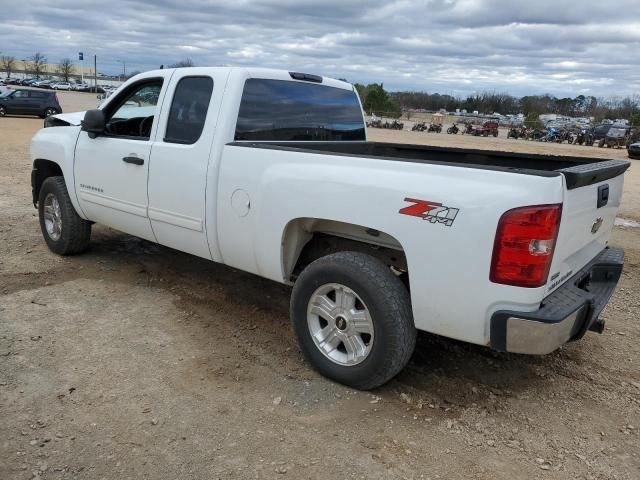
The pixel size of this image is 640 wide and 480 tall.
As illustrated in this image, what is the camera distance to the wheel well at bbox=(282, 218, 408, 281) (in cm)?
350

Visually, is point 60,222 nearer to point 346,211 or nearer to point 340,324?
point 340,324

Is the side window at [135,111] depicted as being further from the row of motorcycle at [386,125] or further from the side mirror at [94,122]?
the row of motorcycle at [386,125]

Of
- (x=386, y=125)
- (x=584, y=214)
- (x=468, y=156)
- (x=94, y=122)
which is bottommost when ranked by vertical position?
(x=584, y=214)

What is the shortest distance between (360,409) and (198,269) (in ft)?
9.54

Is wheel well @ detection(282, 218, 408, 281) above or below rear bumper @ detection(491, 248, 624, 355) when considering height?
above

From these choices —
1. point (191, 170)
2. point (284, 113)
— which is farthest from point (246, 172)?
point (284, 113)

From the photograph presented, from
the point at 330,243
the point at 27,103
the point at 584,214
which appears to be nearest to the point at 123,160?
the point at 330,243

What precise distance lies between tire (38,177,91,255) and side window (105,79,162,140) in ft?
3.44

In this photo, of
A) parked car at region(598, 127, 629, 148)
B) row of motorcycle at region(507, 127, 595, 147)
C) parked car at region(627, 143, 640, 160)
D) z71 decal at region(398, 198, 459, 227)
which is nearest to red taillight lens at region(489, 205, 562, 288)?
z71 decal at region(398, 198, 459, 227)

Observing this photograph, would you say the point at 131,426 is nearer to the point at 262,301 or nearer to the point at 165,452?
the point at 165,452

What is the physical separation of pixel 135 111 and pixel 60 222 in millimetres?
1654

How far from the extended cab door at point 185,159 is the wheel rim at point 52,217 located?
177 cm

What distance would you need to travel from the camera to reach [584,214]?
317 cm

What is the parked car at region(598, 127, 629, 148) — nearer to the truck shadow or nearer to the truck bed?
the truck bed
